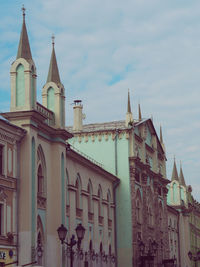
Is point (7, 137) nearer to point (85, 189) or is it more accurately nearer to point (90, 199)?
point (85, 189)

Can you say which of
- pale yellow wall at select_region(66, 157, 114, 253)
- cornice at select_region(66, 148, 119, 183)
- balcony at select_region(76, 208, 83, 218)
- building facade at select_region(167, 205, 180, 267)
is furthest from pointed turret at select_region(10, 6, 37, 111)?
building facade at select_region(167, 205, 180, 267)

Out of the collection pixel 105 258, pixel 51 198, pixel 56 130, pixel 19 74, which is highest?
pixel 19 74

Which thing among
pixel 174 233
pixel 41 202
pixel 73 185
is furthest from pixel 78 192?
pixel 174 233

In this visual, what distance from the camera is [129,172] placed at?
52.1 meters

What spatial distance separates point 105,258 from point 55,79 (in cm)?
1679

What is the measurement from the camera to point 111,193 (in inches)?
2003

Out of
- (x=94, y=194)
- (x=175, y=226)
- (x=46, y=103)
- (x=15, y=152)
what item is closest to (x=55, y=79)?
(x=46, y=103)

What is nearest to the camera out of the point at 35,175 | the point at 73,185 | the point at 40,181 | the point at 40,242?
the point at 35,175

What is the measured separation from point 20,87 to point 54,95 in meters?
4.01

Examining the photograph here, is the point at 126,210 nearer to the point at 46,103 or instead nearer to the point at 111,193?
the point at 111,193

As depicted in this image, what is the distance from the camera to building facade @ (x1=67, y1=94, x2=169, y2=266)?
50750 millimetres

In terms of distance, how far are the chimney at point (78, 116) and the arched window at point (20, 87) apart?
22.1 m

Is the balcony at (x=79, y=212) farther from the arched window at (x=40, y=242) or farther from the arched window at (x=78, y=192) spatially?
the arched window at (x=40, y=242)

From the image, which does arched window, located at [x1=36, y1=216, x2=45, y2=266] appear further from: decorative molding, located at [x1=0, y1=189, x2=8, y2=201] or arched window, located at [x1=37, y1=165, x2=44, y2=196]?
decorative molding, located at [x1=0, y1=189, x2=8, y2=201]
